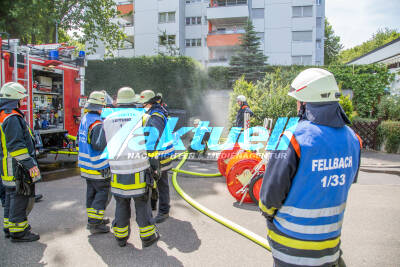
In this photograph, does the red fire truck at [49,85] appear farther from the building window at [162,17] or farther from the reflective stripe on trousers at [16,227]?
the building window at [162,17]

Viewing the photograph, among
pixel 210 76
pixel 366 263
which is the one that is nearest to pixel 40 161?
pixel 366 263

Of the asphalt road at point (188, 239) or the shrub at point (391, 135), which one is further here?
the shrub at point (391, 135)

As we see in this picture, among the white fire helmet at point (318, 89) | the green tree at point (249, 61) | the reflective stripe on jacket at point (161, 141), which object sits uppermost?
the green tree at point (249, 61)

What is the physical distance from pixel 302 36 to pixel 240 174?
87.7 feet

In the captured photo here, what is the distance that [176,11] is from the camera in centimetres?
2975

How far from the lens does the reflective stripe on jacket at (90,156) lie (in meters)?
3.89

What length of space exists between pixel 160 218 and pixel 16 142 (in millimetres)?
2295

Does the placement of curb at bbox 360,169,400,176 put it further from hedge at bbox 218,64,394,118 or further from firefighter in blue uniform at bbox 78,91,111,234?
hedge at bbox 218,64,394,118

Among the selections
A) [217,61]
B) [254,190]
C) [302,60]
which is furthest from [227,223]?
[302,60]

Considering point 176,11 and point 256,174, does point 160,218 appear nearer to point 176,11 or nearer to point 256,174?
point 256,174

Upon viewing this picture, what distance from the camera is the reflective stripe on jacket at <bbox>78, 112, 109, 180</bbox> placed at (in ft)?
12.8

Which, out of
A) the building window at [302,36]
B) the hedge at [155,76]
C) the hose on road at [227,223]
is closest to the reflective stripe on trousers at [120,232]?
the hose on road at [227,223]

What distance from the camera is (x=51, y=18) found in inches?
556

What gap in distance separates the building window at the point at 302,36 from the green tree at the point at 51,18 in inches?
687
